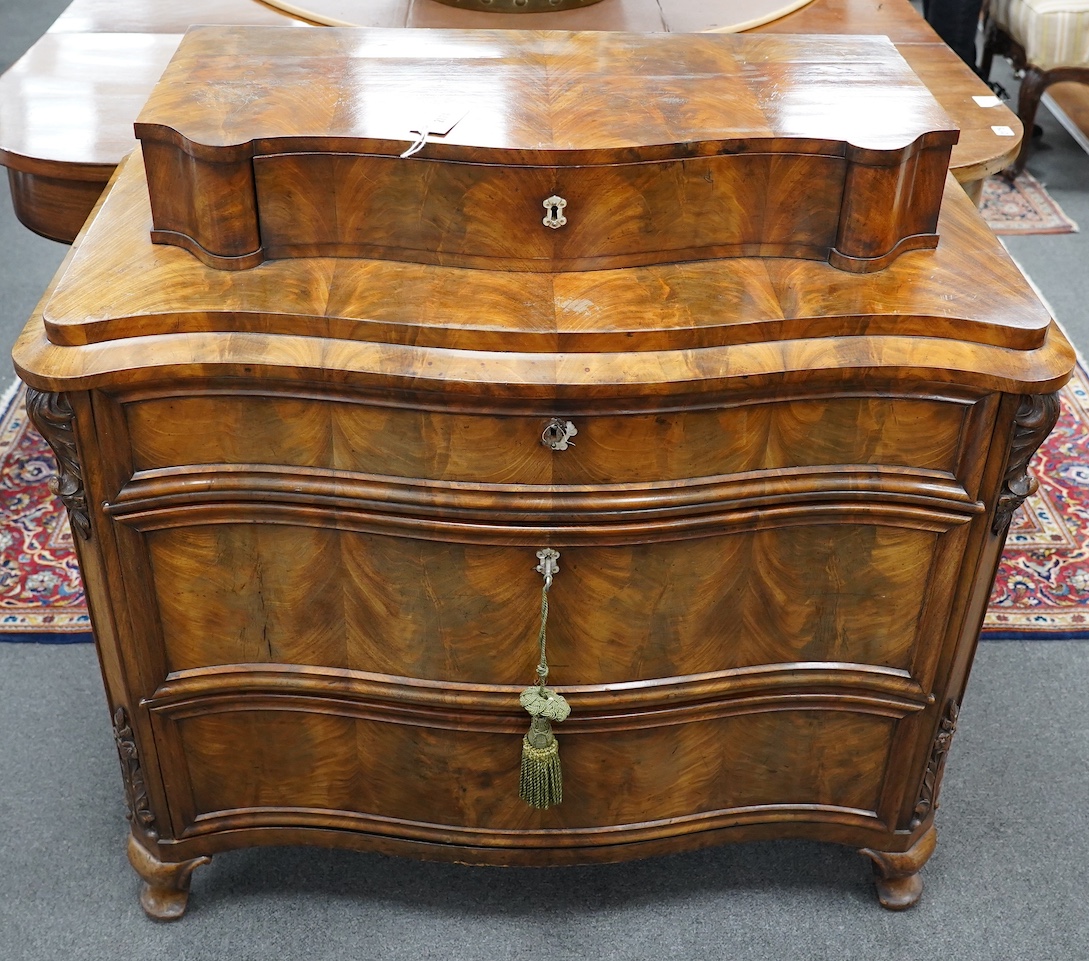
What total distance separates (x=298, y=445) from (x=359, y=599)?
0.21 metres

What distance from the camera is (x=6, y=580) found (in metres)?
2.22

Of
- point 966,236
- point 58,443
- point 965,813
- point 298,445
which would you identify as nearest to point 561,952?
point 965,813

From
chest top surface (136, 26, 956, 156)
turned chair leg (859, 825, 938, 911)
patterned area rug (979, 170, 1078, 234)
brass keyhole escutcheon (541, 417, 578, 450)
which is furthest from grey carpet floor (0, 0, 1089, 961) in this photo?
patterned area rug (979, 170, 1078, 234)

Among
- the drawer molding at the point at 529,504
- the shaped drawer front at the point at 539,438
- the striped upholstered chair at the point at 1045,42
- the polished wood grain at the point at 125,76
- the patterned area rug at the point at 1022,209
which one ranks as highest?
the polished wood grain at the point at 125,76

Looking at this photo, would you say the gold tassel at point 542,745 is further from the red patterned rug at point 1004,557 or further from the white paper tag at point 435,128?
the red patterned rug at point 1004,557

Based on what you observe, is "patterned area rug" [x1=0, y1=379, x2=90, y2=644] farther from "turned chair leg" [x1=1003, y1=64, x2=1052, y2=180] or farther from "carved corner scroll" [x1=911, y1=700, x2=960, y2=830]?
"turned chair leg" [x1=1003, y1=64, x2=1052, y2=180]

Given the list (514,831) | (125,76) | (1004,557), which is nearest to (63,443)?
(514,831)

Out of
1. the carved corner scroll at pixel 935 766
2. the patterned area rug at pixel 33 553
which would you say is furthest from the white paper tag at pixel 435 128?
the patterned area rug at pixel 33 553

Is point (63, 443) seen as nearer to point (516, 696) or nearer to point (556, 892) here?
point (516, 696)

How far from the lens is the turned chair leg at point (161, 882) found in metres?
1.64

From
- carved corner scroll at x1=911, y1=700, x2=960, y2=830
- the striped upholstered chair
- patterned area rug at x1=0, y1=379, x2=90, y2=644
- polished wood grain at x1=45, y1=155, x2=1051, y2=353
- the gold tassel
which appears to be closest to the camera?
polished wood grain at x1=45, y1=155, x2=1051, y2=353

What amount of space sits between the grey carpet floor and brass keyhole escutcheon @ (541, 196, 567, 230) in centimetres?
94

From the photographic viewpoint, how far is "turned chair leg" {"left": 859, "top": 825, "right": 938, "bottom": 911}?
65.3 inches

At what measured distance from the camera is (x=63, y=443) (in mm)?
1280
